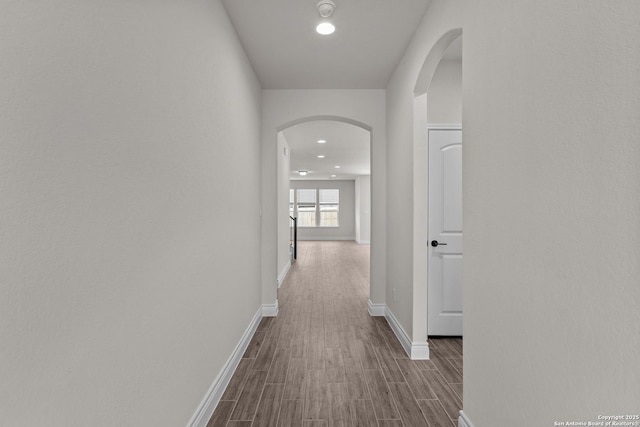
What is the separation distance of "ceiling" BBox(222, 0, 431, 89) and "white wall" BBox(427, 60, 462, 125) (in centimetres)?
46

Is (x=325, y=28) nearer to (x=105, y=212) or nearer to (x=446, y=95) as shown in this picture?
(x=446, y=95)

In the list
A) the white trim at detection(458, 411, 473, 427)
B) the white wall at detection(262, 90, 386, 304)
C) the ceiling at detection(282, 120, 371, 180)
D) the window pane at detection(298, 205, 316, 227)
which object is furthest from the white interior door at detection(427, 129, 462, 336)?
the window pane at detection(298, 205, 316, 227)

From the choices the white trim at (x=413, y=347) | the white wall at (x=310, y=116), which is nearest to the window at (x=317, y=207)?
the white wall at (x=310, y=116)

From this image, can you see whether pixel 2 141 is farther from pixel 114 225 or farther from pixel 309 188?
pixel 309 188

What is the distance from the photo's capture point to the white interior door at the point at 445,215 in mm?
3084

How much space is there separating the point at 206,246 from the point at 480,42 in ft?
5.75

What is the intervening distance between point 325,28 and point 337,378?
102 inches

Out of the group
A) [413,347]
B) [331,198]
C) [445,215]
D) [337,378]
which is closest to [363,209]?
[331,198]

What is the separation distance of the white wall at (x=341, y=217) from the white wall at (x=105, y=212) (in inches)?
469

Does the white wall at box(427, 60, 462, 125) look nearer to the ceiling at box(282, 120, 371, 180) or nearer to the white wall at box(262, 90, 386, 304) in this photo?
the white wall at box(262, 90, 386, 304)

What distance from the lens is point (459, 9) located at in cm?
177

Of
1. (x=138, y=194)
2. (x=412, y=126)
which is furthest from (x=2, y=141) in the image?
(x=412, y=126)

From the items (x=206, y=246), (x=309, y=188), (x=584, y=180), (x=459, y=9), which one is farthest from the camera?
(x=309, y=188)

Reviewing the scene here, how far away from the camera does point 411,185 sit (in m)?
2.73
